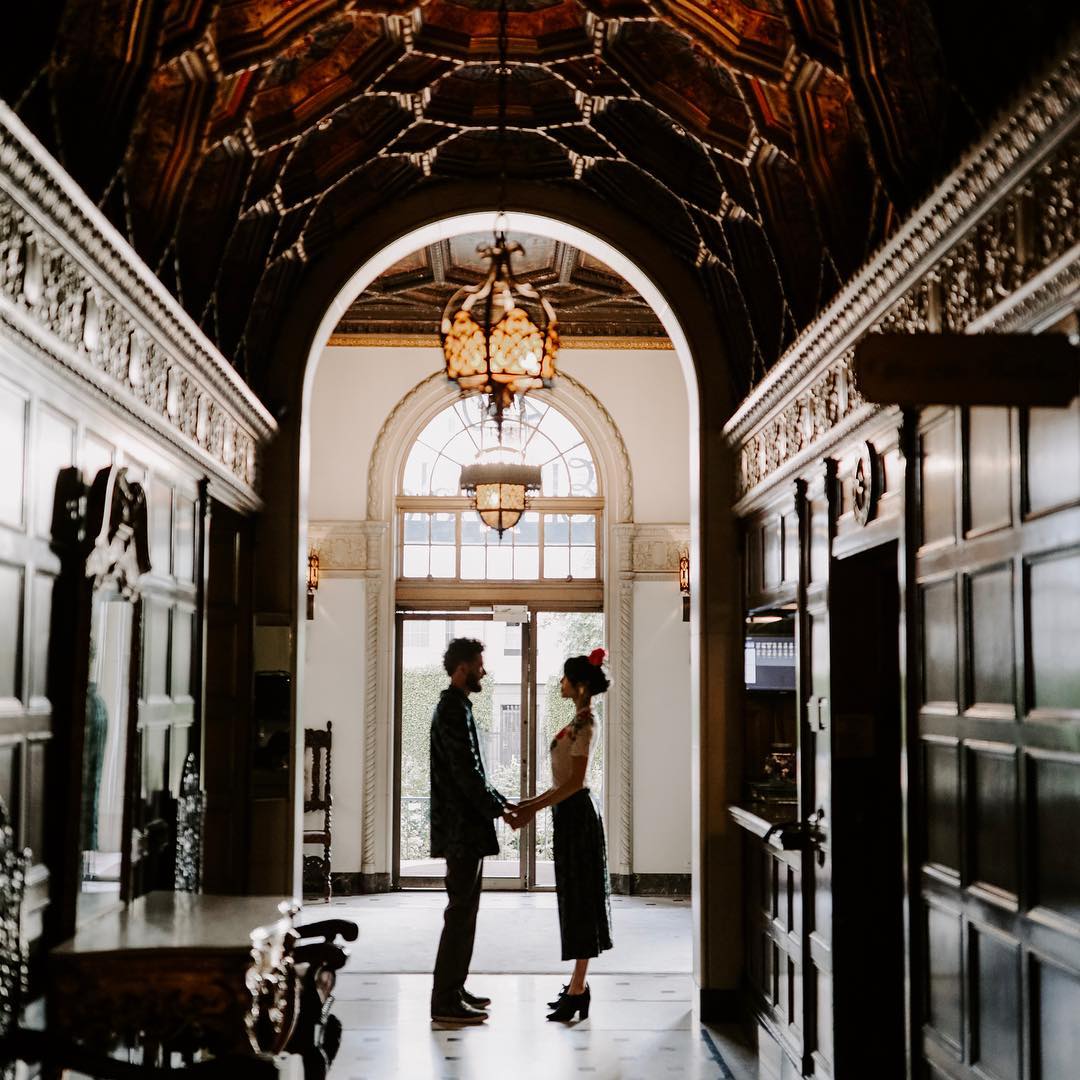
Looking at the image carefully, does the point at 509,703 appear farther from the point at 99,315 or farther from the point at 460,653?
the point at 99,315

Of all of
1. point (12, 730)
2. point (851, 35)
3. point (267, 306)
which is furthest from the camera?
point (267, 306)

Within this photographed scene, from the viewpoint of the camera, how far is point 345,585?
41.3 feet

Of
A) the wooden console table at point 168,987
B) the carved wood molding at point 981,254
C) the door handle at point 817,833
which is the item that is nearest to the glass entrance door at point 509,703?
the door handle at point 817,833

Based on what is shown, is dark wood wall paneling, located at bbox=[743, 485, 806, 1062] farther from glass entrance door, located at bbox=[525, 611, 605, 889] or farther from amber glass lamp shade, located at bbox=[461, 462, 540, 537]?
glass entrance door, located at bbox=[525, 611, 605, 889]

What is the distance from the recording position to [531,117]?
6621 mm

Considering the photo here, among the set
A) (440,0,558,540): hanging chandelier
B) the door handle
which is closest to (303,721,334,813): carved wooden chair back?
the door handle

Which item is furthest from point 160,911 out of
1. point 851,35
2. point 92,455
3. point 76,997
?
point 851,35

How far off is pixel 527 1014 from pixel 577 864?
2.98 feet

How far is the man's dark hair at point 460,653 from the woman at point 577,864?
637mm

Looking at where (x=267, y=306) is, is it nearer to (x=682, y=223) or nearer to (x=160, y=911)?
(x=682, y=223)

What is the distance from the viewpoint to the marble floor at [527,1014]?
6340 millimetres

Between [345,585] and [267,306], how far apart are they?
5700 mm

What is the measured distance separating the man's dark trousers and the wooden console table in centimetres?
303

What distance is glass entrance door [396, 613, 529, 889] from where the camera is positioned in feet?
41.2
